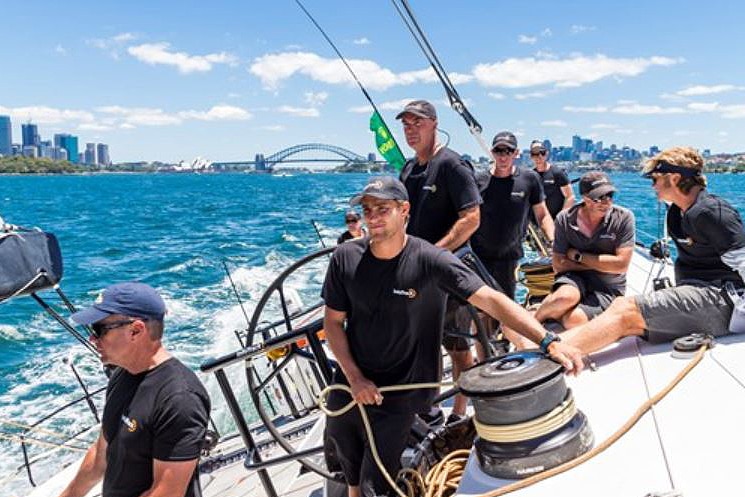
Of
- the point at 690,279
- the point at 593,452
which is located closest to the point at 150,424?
the point at 593,452

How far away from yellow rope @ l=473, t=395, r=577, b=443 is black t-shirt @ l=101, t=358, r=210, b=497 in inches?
36.6

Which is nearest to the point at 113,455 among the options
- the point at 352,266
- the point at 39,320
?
the point at 352,266

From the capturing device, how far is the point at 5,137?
136 metres

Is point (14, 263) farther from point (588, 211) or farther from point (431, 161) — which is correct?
point (588, 211)

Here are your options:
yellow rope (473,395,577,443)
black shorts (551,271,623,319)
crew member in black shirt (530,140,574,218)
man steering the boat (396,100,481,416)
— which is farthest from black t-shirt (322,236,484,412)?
crew member in black shirt (530,140,574,218)

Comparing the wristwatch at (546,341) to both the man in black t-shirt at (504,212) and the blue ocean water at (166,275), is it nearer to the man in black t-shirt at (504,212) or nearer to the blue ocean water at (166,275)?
the man in black t-shirt at (504,212)

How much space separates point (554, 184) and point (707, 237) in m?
3.84

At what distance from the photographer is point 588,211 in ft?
14.1

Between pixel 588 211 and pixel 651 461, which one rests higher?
pixel 588 211

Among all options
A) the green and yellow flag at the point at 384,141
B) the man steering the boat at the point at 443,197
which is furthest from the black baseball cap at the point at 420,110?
the green and yellow flag at the point at 384,141

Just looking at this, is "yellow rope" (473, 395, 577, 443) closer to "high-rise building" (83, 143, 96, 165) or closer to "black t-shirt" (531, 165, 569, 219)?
"black t-shirt" (531, 165, 569, 219)

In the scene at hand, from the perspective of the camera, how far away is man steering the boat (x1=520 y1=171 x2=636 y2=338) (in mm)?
4082

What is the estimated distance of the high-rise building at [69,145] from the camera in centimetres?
16962

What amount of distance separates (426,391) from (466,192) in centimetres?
113
